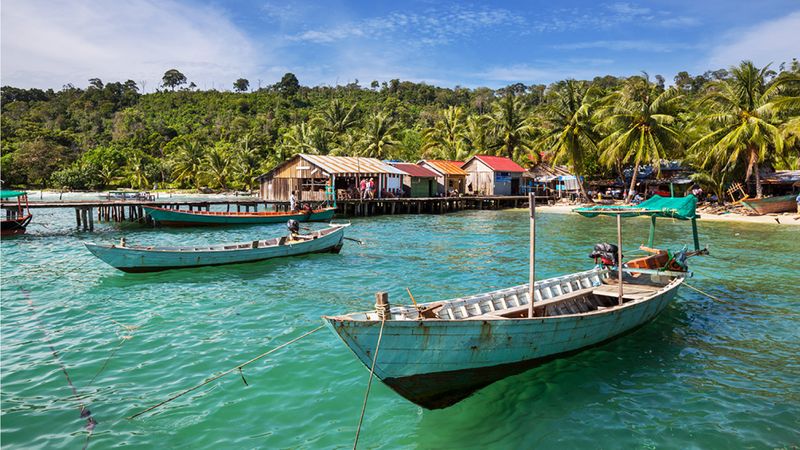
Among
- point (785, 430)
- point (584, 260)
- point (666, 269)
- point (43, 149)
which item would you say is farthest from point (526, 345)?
point (43, 149)

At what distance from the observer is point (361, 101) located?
4195 inches

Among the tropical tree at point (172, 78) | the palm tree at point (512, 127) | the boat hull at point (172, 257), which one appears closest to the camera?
the boat hull at point (172, 257)

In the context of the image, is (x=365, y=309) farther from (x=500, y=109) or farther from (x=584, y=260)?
(x=500, y=109)

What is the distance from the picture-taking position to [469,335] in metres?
7.24

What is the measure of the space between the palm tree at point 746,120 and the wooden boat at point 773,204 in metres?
1.64

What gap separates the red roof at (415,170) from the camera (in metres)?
47.4

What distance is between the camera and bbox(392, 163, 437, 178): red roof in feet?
155

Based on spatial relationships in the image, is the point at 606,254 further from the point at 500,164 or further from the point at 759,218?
the point at 500,164

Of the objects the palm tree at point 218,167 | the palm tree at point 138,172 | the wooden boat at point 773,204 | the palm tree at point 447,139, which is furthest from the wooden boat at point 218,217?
the palm tree at point 138,172

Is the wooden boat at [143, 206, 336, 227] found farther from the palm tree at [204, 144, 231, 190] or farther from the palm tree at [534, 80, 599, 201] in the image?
the palm tree at [204, 144, 231, 190]

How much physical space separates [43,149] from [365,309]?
77.9 m

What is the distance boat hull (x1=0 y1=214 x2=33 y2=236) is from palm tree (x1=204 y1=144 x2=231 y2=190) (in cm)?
3953

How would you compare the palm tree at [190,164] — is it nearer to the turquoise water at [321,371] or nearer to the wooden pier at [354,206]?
the wooden pier at [354,206]

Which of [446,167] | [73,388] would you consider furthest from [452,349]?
[446,167]
